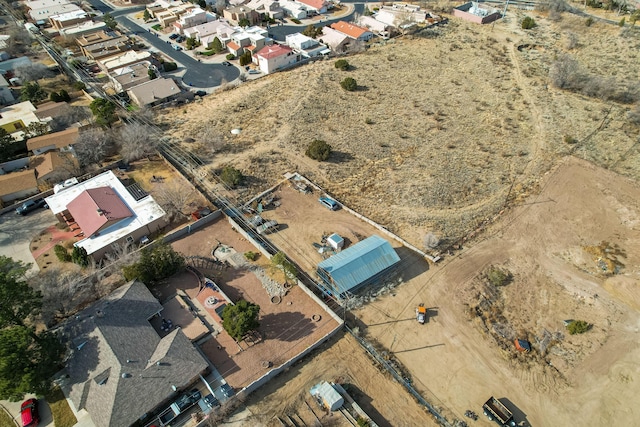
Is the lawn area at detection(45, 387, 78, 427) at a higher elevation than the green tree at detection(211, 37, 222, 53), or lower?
lower

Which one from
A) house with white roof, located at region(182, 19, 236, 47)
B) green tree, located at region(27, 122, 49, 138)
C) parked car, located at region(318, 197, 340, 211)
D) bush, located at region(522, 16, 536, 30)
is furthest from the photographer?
bush, located at region(522, 16, 536, 30)

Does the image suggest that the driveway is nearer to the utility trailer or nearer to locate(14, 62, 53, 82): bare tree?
locate(14, 62, 53, 82): bare tree

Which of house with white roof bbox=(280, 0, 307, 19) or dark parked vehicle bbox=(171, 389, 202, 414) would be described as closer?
dark parked vehicle bbox=(171, 389, 202, 414)

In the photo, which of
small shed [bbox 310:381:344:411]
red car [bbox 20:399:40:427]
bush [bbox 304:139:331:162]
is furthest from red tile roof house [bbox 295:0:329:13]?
red car [bbox 20:399:40:427]

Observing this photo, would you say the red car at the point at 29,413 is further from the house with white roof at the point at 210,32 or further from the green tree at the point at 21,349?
the house with white roof at the point at 210,32

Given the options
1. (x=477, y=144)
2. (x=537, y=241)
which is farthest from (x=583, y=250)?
(x=477, y=144)

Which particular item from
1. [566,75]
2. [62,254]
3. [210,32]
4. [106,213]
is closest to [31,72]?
A: [210,32]
